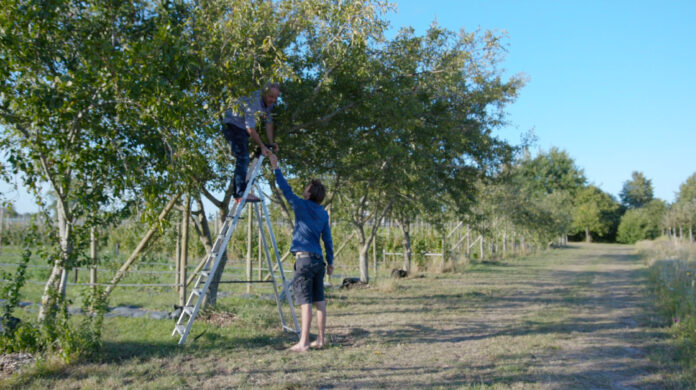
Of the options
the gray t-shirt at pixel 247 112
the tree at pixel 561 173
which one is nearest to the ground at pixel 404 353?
the gray t-shirt at pixel 247 112

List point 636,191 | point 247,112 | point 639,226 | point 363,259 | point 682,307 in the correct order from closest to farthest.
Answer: point 247,112 → point 682,307 → point 363,259 → point 639,226 → point 636,191

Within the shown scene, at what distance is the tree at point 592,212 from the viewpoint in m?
Answer: 75.0

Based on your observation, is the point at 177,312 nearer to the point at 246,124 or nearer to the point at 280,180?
the point at 280,180

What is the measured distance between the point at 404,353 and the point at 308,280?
1470 mm

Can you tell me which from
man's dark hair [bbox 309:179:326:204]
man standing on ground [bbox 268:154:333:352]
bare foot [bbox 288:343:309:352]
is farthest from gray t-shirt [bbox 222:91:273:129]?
bare foot [bbox 288:343:309:352]

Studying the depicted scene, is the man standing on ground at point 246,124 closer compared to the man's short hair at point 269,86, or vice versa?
the man standing on ground at point 246,124

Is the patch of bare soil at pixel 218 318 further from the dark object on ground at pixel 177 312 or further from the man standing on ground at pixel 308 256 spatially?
the man standing on ground at pixel 308 256

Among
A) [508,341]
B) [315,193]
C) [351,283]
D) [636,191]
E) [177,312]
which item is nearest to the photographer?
[315,193]

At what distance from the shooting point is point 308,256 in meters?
6.23

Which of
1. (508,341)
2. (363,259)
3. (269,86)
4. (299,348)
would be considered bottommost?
(508,341)

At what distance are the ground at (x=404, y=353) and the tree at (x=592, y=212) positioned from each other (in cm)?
6972

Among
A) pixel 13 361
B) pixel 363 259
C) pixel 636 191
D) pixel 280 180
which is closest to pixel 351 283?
pixel 363 259

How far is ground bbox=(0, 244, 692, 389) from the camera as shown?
4922 millimetres

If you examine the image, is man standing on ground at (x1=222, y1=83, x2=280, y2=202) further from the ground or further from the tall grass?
the tall grass
